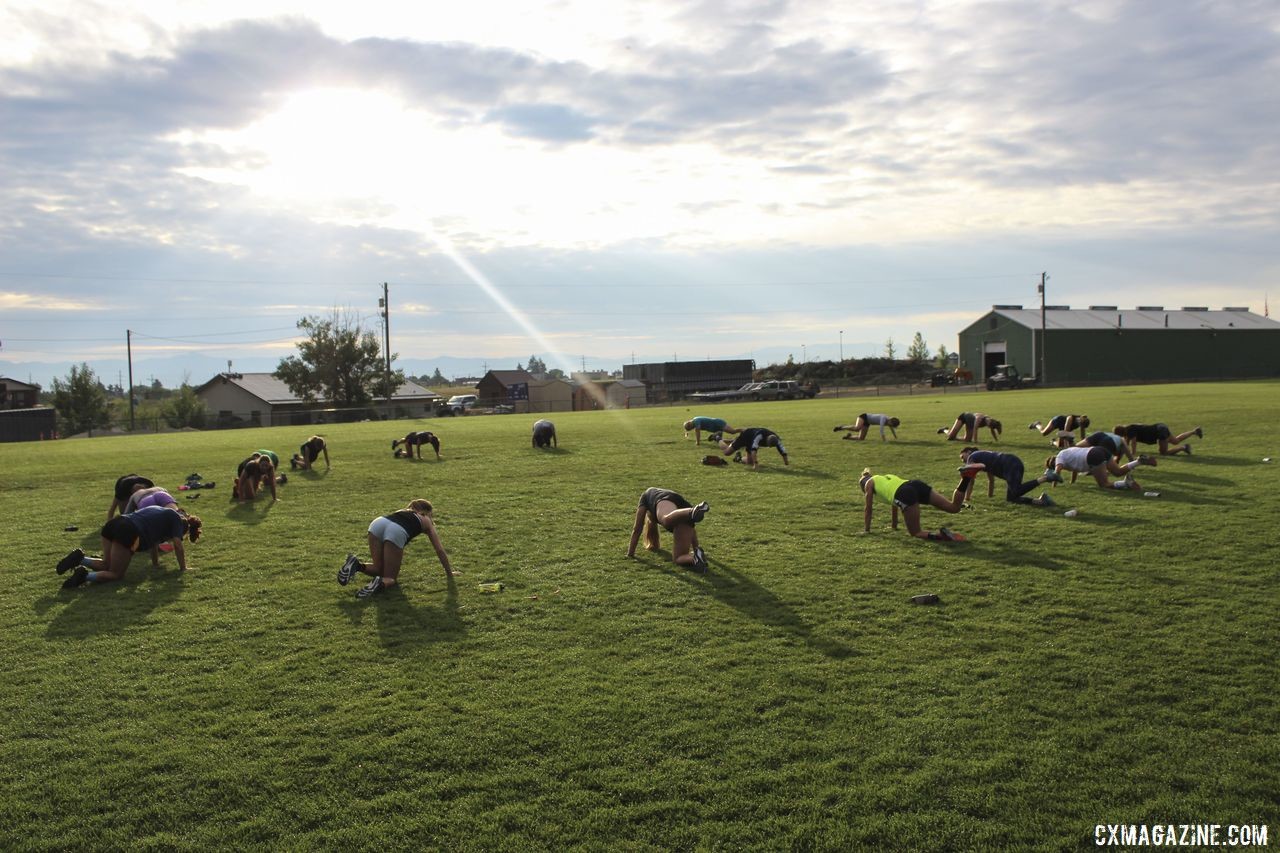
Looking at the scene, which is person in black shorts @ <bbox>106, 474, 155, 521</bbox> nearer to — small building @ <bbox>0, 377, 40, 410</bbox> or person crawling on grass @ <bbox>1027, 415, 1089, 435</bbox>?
person crawling on grass @ <bbox>1027, 415, 1089, 435</bbox>

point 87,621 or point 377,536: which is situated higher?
point 377,536

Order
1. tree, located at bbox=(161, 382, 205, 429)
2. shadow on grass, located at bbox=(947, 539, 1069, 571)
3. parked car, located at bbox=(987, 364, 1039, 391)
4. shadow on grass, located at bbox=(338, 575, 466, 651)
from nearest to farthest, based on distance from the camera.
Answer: shadow on grass, located at bbox=(338, 575, 466, 651) → shadow on grass, located at bbox=(947, 539, 1069, 571) → tree, located at bbox=(161, 382, 205, 429) → parked car, located at bbox=(987, 364, 1039, 391)

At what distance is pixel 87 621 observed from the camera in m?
9.68

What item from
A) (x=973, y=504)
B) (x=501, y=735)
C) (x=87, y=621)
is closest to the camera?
(x=501, y=735)

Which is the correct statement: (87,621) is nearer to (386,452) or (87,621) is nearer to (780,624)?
(780,624)

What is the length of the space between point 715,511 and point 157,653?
9.33m

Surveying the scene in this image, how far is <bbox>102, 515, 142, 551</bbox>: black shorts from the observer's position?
36.1ft

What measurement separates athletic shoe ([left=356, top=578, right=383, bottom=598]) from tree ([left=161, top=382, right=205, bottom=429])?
228 feet

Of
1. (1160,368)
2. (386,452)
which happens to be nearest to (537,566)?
(386,452)

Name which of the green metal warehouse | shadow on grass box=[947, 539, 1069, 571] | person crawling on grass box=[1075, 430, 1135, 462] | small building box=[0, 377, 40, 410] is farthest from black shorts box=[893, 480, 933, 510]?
small building box=[0, 377, 40, 410]

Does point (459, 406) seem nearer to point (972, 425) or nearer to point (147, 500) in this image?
point (972, 425)

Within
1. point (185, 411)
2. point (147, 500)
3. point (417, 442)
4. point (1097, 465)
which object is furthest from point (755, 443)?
point (185, 411)

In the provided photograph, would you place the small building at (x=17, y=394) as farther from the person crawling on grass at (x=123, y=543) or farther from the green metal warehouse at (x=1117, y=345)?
the green metal warehouse at (x=1117, y=345)

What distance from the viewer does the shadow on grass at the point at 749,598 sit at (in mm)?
8547
